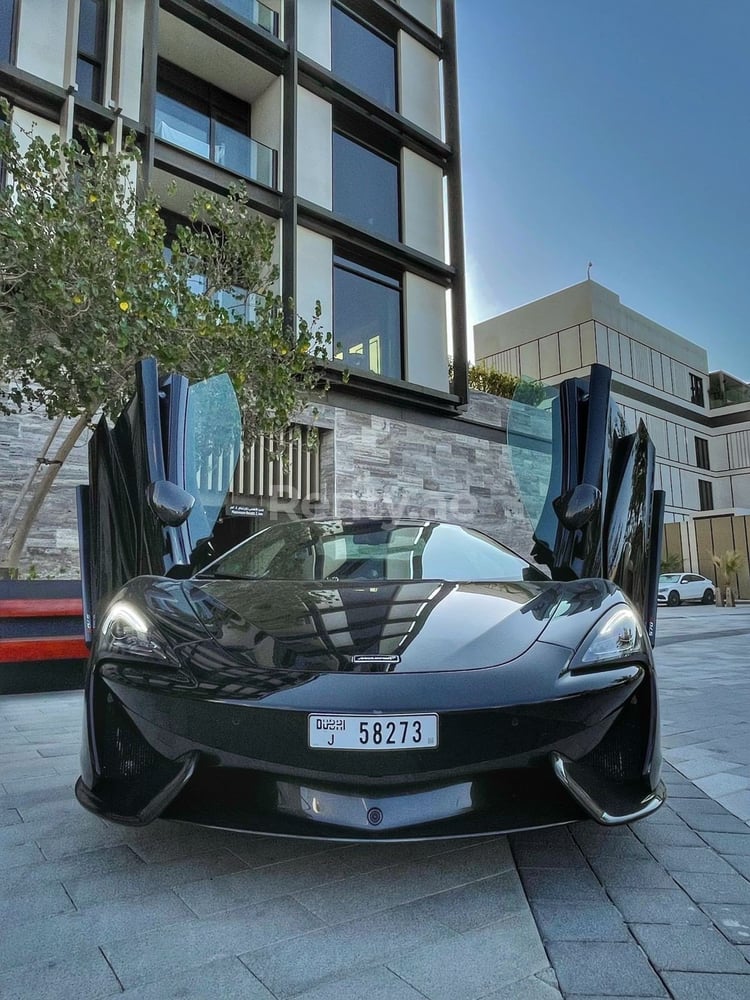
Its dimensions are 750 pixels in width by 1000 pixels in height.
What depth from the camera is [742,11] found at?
43.7ft

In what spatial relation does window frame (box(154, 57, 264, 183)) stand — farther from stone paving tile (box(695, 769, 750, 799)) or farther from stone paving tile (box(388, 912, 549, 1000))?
stone paving tile (box(388, 912, 549, 1000))

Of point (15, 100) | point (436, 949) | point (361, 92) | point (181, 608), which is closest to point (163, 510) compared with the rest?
point (181, 608)

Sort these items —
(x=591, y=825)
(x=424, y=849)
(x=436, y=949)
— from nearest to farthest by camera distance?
(x=436, y=949), (x=424, y=849), (x=591, y=825)

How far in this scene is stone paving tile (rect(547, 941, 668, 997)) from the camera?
54.5 inches

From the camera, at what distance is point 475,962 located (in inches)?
58.4

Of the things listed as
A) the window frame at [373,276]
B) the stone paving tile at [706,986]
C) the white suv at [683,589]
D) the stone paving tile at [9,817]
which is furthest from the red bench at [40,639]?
the white suv at [683,589]

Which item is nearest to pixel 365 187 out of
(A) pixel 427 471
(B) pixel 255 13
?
(B) pixel 255 13

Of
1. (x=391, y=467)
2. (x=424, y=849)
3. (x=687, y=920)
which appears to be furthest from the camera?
(x=391, y=467)

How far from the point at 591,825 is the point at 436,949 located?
1.04 m

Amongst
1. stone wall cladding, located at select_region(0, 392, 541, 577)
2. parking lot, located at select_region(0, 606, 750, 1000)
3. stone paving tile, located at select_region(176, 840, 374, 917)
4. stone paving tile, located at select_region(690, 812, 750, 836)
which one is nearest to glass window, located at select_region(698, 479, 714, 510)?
stone wall cladding, located at select_region(0, 392, 541, 577)

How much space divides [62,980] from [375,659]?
0.95m

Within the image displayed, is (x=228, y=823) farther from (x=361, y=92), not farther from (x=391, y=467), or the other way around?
(x=361, y=92)

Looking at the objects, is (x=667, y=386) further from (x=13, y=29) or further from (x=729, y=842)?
(x=729, y=842)

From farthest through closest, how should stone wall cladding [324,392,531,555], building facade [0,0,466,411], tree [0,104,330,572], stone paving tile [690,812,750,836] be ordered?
1. stone wall cladding [324,392,531,555]
2. building facade [0,0,466,411]
3. tree [0,104,330,572]
4. stone paving tile [690,812,750,836]
